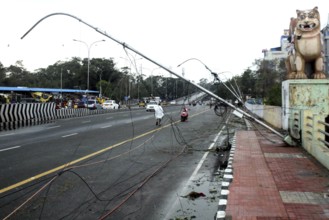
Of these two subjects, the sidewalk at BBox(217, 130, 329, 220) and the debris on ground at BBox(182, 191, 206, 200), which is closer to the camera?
the sidewalk at BBox(217, 130, 329, 220)

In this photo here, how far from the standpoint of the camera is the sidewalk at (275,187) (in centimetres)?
555

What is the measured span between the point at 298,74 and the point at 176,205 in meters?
11.5

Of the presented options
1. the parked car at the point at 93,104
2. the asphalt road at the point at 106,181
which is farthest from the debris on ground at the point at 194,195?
the parked car at the point at 93,104

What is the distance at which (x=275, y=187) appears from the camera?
23.4ft

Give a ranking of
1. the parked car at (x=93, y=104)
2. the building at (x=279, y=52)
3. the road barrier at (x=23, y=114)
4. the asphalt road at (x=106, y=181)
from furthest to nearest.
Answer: the building at (x=279, y=52), the parked car at (x=93, y=104), the road barrier at (x=23, y=114), the asphalt road at (x=106, y=181)

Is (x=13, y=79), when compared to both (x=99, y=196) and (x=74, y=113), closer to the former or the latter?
(x=74, y=113)

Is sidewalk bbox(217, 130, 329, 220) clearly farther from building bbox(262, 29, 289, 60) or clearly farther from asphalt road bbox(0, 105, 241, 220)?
building bbox(262, 29, 289, 60)

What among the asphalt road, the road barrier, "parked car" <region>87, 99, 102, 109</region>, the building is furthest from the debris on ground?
the building

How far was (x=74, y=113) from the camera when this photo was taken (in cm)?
3656

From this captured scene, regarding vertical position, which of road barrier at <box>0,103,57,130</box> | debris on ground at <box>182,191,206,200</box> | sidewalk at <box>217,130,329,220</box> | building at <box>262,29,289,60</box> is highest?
building at <box>262,29,289,60</box>

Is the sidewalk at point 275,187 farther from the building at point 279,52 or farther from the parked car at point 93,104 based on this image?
the building at point 279,52

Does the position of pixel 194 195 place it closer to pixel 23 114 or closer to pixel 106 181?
pixel 106 181

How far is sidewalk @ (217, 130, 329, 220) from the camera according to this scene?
5.55 metres

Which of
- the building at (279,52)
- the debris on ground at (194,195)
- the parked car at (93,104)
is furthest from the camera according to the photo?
the building at (279,52)
